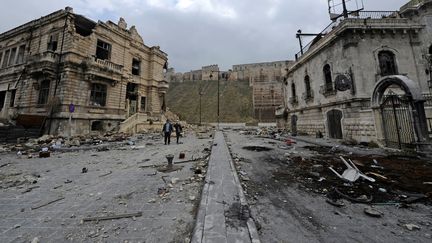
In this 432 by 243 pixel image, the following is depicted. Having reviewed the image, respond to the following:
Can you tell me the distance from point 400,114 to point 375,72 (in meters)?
3.89

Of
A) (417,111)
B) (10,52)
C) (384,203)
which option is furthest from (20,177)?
(10,52)

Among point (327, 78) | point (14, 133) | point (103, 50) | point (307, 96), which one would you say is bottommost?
point (14, 133)

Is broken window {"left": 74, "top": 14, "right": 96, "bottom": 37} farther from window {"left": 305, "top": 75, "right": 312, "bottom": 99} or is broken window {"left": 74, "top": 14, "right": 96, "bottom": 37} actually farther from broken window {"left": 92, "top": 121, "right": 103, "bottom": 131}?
window {"left": 305, "top": 75, "right": 312, "bottom": 99}

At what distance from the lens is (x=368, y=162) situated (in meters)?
5.79

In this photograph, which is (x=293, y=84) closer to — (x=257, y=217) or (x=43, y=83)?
(x=257, y=217)

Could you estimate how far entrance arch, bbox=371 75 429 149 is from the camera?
7.17 m

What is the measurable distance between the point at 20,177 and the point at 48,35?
18.5 m

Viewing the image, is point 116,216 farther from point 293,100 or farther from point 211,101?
point 211,101

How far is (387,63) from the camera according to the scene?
1087 centimetres

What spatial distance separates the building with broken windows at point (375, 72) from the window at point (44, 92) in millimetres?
23977

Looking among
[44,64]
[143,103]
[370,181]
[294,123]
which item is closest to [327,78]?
[294,123]

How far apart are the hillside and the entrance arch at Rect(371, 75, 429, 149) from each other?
38.2m

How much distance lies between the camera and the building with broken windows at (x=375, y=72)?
28.6ft

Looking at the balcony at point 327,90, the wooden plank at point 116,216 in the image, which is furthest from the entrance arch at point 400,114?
the wooden plank at point 116,216
